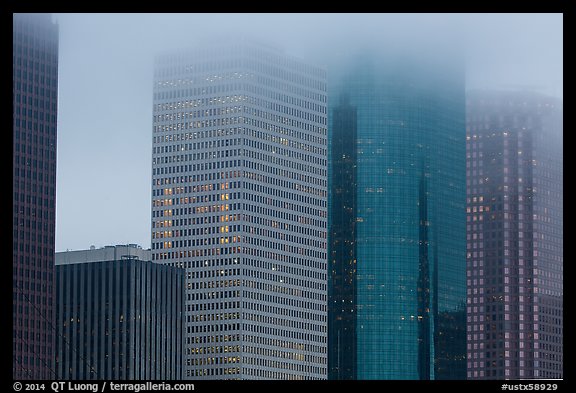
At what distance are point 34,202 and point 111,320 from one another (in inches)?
859

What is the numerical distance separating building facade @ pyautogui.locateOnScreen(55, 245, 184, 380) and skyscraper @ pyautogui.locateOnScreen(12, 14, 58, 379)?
6905 mm

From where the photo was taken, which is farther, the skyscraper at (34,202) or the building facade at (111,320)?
the building facade at (111,320)

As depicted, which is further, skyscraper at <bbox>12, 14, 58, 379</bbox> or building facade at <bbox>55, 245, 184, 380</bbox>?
building facade at <bbox>55, 245, 184, 380</bbox>

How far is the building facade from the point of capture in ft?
591

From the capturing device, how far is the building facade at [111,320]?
180m

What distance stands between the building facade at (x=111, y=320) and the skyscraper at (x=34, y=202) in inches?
272

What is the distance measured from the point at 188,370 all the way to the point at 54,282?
30975mm

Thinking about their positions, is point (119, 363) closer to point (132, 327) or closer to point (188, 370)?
point (132, 327)

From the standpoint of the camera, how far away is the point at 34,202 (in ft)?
561

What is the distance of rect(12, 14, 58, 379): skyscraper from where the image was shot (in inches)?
6545

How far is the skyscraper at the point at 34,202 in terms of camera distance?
545 feet
